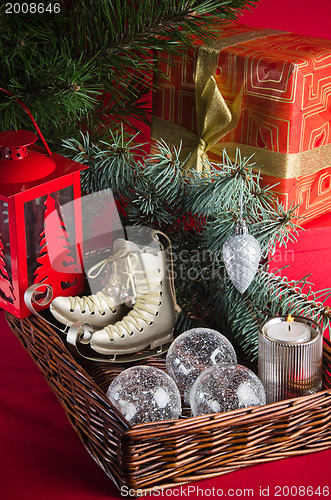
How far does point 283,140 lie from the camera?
90 cm

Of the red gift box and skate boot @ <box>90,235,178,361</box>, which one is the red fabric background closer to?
skate boot @ <box>90,235,178,361</box>

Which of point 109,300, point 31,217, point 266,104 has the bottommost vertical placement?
point 109,300

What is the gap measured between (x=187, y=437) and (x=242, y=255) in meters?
0.22

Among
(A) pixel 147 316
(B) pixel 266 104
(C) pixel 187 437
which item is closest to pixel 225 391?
(C) pixel 187 437

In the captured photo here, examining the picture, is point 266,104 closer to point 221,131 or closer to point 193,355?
point 221,131

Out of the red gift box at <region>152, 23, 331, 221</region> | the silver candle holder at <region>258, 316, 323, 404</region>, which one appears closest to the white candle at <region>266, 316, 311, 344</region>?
the silver candle holder at <region>258, 316, 323, 404</region>

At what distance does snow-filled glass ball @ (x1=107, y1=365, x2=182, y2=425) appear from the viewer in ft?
2.05

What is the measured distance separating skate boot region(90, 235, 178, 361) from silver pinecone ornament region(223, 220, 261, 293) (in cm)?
10

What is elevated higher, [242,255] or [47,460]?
[242,255]

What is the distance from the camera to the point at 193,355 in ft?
2.32

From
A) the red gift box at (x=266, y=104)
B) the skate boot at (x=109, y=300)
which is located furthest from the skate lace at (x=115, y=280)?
the red gift box at (x=266, y=104)

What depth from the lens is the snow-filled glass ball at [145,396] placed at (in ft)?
2.05

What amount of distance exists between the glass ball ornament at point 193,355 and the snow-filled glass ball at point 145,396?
51 mm

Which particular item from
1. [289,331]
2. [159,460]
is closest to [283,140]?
[289,331]
